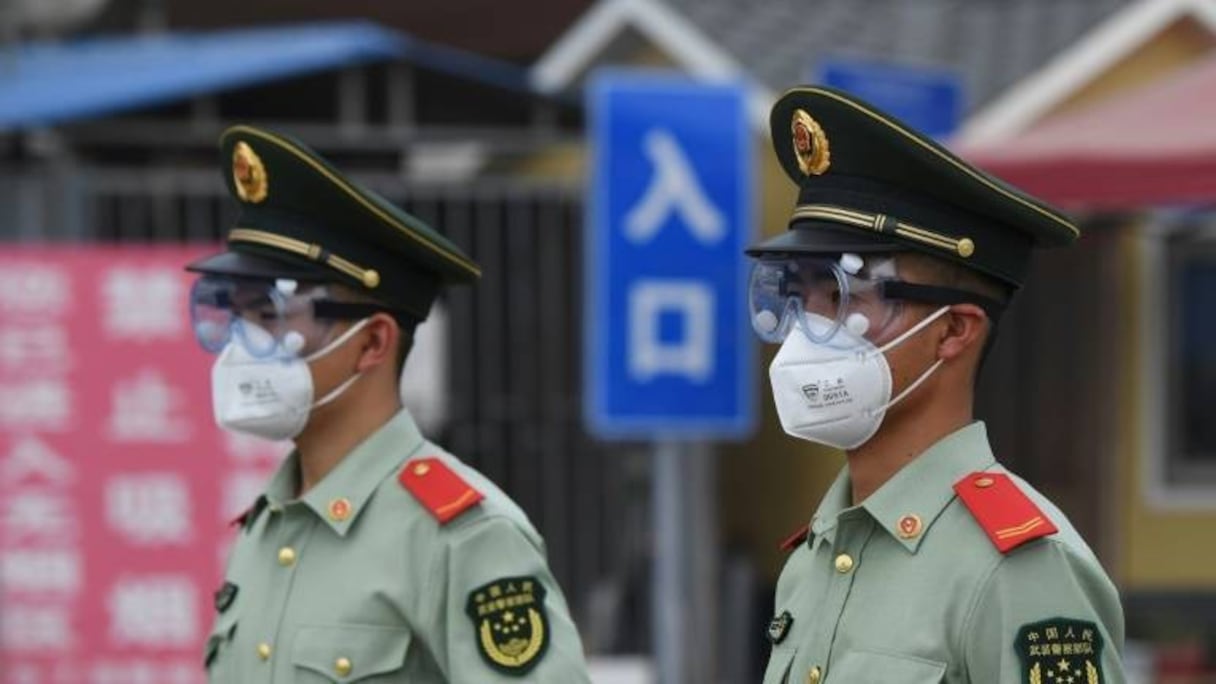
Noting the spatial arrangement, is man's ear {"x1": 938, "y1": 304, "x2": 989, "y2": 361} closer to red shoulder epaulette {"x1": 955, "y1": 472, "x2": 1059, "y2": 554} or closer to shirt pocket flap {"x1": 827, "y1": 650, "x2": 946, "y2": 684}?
red shoulder epaulette {"x1": 955, "y1": 472, "x2": 1059, "y2": 554}

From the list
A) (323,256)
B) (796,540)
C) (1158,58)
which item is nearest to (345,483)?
(323,256)

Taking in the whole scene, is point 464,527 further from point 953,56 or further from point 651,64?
point 953,56

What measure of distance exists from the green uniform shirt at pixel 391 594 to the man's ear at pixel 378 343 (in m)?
0.11

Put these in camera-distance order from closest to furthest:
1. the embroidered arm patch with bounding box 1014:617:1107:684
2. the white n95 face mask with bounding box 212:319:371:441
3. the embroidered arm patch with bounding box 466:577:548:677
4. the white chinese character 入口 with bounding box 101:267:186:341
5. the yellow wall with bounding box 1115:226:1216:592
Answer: the embroidered arm patch with bounding box 1014:617:1107:684 < the embroidered arm patch with bounding box 466:577:548:677 < the white n95 face mask with bounding box 212:319:371:441 < the white chinese character 入口 with bounding box 101:267:186:341 < the yellow wall with bounding box 1115:226:1216:592

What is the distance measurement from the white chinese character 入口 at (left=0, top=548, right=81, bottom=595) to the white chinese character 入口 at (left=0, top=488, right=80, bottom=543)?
0.05 metres

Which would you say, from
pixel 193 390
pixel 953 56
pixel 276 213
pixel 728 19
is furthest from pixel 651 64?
pixel 276 213

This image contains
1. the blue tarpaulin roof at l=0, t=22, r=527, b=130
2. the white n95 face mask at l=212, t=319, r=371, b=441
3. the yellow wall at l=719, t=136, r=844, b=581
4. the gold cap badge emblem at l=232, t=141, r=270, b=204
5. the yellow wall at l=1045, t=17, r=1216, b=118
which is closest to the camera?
the white n95 face mask at l=212, t=319, r=371, b=441

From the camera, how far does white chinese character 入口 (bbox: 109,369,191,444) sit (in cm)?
674

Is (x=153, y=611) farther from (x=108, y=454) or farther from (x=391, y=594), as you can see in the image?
(x=391, y=594)

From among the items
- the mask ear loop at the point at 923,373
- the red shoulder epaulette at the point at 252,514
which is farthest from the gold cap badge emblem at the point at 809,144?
the red shoulder epaulette at the point at 252,514

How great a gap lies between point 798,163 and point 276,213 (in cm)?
106

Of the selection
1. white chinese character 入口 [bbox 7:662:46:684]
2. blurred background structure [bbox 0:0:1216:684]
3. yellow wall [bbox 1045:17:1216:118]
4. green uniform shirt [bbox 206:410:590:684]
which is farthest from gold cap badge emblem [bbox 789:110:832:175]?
yellow wall [bbox 1045:17:1216:118]

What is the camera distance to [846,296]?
2.47 metres

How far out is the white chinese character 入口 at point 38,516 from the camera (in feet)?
22.1
